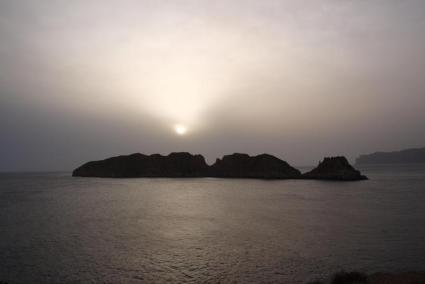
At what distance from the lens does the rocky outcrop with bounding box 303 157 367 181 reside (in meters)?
143

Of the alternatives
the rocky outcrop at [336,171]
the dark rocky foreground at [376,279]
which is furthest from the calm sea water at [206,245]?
the rocky outcrop at [336,171]

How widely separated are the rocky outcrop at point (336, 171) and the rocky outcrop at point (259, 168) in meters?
11.2

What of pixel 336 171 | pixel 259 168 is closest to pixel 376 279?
pixel 336 171

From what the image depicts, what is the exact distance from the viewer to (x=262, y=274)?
71.5 feet

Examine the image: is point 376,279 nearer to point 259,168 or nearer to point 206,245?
point 206,245

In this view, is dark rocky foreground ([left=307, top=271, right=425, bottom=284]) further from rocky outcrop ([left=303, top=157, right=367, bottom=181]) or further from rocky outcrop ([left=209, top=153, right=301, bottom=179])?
rocky outcrop ([left=209, top=153, right=301, bottom=179])

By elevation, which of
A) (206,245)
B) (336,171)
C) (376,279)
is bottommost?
(206,245)

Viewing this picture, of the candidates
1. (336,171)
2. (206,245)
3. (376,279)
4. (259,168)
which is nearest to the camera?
(376,279)

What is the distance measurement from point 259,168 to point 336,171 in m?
45.6

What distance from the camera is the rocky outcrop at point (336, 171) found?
143 metres

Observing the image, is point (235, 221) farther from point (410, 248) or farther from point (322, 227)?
point (410, 248)

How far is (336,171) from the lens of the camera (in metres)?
148

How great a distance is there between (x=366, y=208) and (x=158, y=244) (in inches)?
1522

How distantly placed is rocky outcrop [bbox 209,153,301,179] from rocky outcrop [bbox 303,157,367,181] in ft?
36.7
